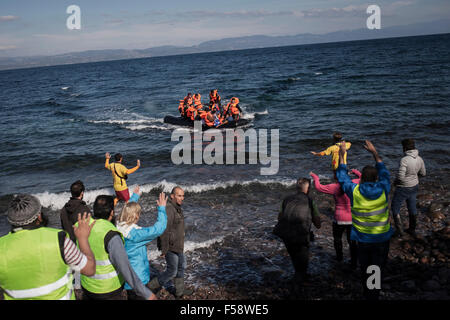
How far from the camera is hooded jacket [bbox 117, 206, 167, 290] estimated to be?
352 cm

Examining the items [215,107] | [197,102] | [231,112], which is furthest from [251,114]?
[197,102]

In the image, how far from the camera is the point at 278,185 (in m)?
9.84

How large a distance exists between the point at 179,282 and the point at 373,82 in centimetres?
3117

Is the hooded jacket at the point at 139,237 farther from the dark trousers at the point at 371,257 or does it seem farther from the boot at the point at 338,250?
the boot at the point at 338,250

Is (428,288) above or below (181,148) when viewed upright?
below

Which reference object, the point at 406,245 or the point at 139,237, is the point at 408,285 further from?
Result: the point at 139,237

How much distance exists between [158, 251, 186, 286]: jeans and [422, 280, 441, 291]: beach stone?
3526mm

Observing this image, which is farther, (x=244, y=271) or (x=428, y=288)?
(x=244, y=271)

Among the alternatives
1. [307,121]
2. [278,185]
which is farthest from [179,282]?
[307,121]

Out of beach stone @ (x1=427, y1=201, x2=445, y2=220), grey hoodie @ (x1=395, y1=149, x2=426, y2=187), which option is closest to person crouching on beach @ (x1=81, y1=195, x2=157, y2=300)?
grey hoodie @ (x1=395, y1=149, x2=426, y2=187)
